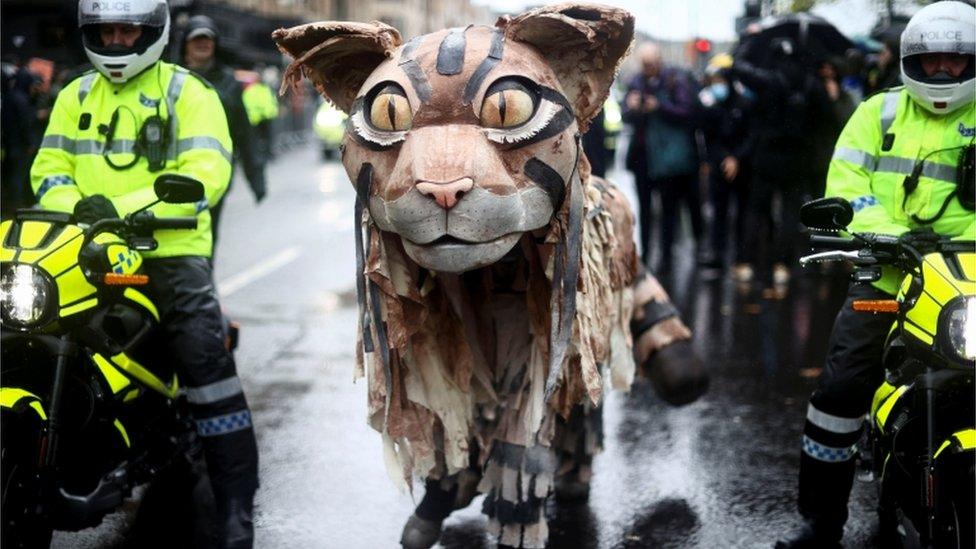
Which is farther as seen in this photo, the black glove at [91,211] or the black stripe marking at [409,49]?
the black glove at [91,211]

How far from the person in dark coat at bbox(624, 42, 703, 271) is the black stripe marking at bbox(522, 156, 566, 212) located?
7483mm

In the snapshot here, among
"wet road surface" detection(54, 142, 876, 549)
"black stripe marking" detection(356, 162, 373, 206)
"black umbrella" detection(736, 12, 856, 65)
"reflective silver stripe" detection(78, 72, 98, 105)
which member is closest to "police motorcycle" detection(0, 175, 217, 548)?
"wet road surface" detection(54, 142, 876, 549)

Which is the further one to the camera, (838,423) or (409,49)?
(838,423)

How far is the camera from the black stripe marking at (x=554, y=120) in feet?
12.6

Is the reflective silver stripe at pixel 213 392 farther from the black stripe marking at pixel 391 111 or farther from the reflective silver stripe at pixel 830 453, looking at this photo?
the reflective silver stripe at pixel 830 453

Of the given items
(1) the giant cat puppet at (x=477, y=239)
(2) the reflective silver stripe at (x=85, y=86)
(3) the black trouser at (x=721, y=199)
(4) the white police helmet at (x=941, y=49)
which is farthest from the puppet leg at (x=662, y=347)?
(3) the black trouser at (x=721, y=199)

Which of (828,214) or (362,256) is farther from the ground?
(828,214)

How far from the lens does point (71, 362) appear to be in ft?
14.4

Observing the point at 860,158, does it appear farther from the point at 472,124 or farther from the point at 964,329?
the point at 472,124

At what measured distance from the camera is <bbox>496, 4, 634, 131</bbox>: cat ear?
393 cm

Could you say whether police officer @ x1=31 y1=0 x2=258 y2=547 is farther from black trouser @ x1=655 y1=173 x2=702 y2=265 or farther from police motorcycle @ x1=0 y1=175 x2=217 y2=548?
black trouser @ x1=655 y1=173 x2=702 y2=265

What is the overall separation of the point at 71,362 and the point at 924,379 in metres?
2.75

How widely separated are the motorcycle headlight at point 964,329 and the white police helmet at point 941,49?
97 centimetres

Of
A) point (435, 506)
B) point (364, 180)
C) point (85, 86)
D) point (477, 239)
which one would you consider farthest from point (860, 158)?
point (85, 86)
